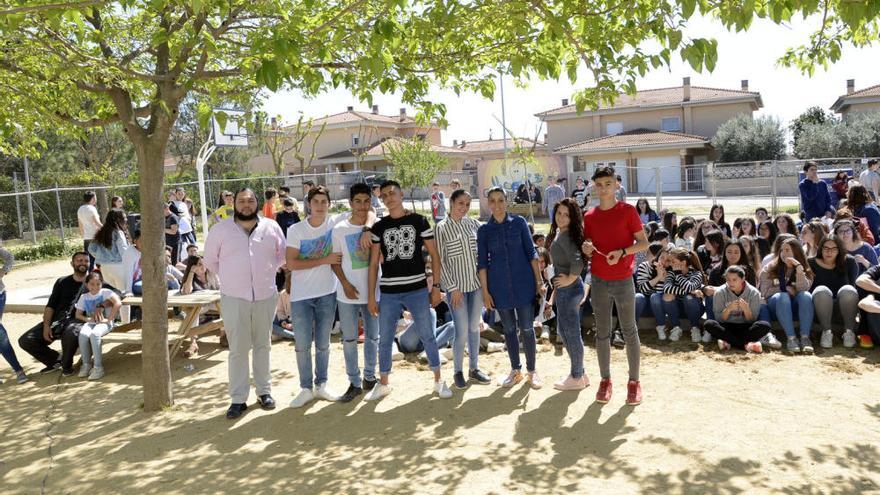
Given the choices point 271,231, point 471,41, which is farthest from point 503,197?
point 271,231

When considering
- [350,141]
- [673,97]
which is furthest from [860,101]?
[350,141]

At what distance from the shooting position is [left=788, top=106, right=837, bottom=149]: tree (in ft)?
149

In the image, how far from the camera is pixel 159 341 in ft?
20.1

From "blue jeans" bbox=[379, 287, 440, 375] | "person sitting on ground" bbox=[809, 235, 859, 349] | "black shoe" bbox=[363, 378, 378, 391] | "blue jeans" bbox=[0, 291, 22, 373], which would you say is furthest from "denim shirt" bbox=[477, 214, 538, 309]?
"blue jeans" bbox=[0, 291, 22, 373]

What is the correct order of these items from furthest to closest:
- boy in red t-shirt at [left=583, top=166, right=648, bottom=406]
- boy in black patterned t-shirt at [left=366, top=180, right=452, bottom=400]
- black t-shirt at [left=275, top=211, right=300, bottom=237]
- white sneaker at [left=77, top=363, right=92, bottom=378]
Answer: black t-shirt at [left=275, top=211, right=300, bottom=237], white sneaker at [left=77, top=363, right=92, bottom=378], boy in black patterned t-shirt at [left=366, top=180, right=452, bottom=400], boy in red t-shirt at [left=583, top=166, right=648, bottom=406]

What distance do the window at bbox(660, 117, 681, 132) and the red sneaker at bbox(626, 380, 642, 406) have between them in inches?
1784

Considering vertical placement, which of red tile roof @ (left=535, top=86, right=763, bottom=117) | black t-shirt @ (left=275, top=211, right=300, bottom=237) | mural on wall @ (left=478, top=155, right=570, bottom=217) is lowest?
black t-shirt @ (left=275, top=211, right=300, bottom=237)

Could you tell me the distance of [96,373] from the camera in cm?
742

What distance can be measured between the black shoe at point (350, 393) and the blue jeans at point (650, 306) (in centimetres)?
360

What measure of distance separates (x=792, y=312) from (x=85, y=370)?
25.2ft

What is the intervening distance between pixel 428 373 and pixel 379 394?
2.88ft

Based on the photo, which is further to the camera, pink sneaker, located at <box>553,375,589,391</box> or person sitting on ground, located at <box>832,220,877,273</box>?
person sitting on ground, located at <box>832,220,877,273</box>

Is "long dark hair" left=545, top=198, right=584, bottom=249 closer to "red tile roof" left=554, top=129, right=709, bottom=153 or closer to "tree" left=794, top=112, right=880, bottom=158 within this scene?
"red tile roof" left=554, top=129, right=709, bottom=153

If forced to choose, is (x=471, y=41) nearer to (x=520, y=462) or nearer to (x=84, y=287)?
(x=520, y=462)
